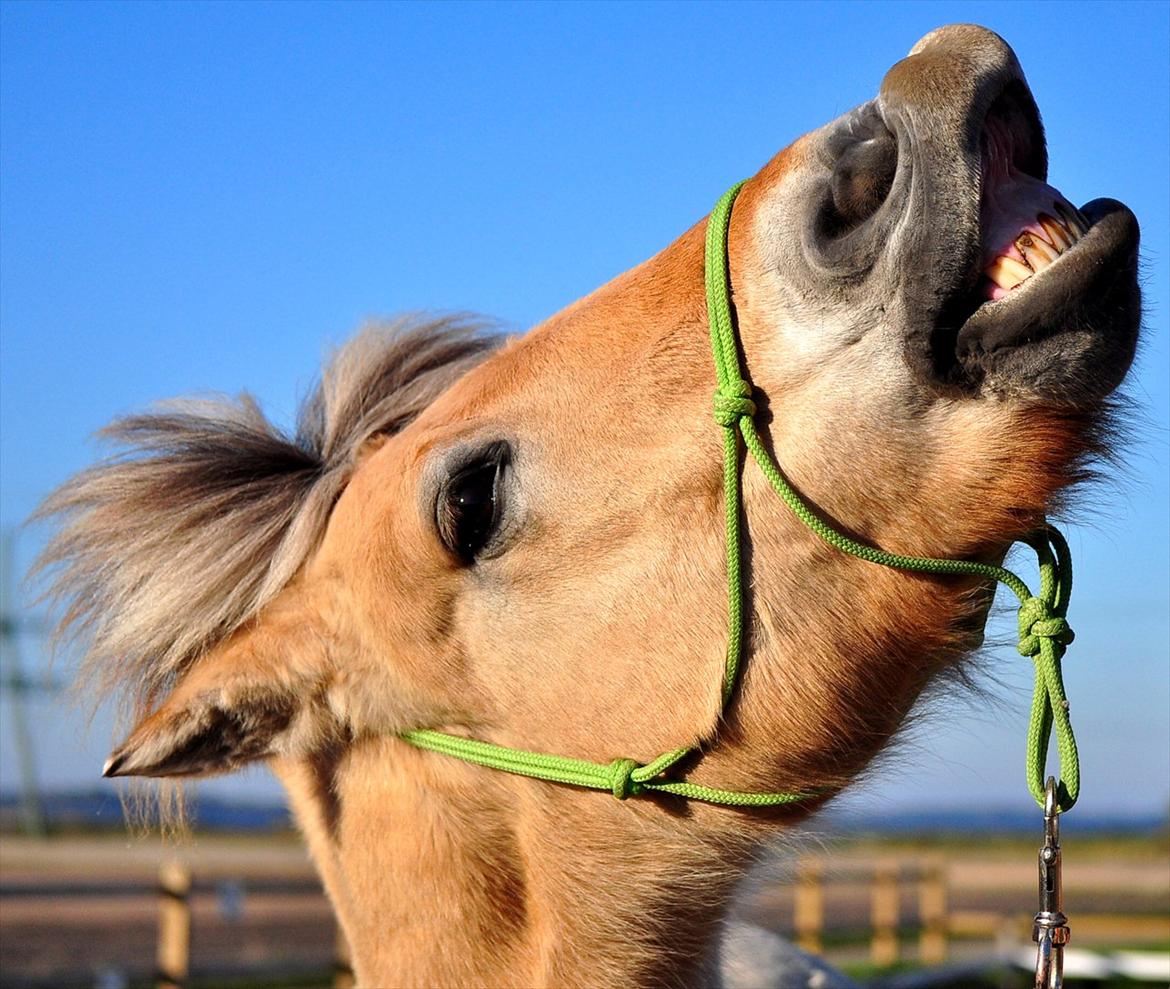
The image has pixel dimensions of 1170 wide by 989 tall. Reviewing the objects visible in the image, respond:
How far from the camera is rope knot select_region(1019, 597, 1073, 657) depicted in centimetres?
163

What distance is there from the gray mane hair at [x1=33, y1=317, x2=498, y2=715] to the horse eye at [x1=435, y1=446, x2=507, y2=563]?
48cm

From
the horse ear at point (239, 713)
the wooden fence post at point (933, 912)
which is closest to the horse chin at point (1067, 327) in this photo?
the horse ear at point (239, 713)

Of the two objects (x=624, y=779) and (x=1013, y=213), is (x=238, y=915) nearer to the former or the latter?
(x=624, y=779)

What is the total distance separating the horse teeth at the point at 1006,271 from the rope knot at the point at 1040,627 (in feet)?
1.42

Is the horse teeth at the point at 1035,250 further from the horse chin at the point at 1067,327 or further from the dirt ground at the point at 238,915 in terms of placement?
the dirt ground at the point at 238,915

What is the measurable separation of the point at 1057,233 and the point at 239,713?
151 cm

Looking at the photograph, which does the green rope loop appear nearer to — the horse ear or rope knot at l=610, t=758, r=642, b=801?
rope knot at l=610, t=758, r=642, b=801

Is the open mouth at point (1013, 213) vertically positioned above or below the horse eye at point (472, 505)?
above

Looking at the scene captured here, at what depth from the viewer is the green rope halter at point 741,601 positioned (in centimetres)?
162

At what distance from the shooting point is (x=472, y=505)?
1.99 meters

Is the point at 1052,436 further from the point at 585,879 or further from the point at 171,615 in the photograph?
the point at 171,615

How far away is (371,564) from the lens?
2125 mm

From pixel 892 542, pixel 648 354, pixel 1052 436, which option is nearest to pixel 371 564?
pixel 648 354

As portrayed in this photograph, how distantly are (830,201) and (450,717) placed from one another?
1.06 meters
